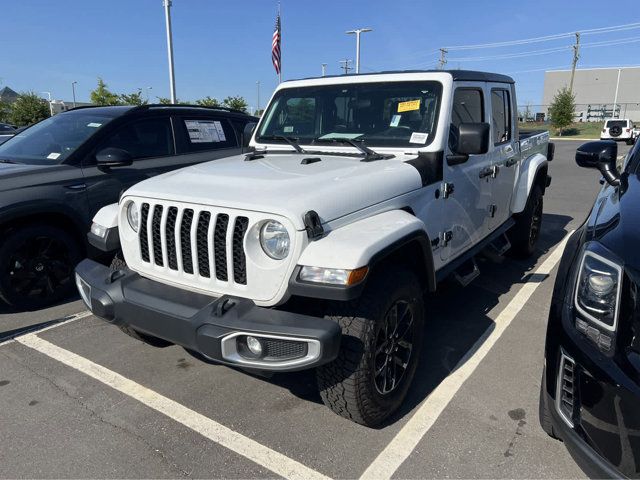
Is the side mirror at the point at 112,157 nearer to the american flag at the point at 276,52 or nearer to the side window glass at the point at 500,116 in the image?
the side window glass at the point at 500,116

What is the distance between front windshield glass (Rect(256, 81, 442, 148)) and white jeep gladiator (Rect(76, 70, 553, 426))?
0.01 meters

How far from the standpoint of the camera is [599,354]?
73.8 inches

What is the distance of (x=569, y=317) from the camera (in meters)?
2.10

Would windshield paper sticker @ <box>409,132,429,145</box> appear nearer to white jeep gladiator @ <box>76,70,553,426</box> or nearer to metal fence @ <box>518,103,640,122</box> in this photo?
white jeep gladiator @ <box>76,70,553,426</box>

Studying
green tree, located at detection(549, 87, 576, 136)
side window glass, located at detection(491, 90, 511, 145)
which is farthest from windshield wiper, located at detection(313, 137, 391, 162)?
green tree, located at detection(549, 87, 576, 136)

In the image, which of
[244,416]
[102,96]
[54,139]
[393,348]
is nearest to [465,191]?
[393,348]

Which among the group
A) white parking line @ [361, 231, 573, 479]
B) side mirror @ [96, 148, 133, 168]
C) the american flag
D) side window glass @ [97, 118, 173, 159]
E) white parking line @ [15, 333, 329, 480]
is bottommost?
white parking line @ [15, 333, 329, 480]

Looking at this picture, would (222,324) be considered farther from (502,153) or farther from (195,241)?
(502,153)

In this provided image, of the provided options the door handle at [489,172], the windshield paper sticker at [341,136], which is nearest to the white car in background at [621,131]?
the door handle at [489,172]

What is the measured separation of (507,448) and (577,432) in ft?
2.29

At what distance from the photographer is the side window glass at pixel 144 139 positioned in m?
4.91

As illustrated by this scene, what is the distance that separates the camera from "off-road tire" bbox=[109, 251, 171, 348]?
315cm

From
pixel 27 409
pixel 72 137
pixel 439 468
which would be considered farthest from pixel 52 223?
pixel 439 468

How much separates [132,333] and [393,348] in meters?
1.88
